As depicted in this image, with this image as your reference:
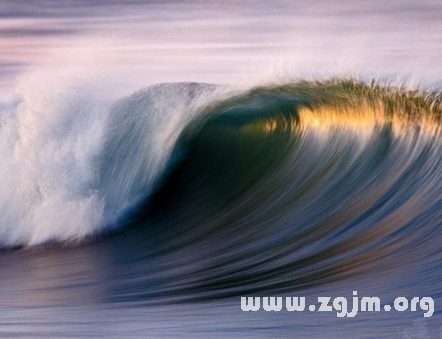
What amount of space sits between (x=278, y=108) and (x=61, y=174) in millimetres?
2167

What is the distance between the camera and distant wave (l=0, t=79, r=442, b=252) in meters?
8.66

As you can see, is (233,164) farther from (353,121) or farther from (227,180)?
(353,121)

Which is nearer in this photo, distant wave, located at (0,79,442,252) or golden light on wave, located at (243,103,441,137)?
distant wave, located at (0,79,442,252)

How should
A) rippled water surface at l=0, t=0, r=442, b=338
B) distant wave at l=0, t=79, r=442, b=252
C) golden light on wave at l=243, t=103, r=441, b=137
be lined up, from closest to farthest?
rippled water surface at l=0, t=0, r=442, b=338 → distant wave at l=0, t=79, r=442, b=252 → golden light on wave at l=243, t=103, r=441, b=137

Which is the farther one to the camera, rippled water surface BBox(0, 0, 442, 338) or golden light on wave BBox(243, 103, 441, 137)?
golden light on wave BBox(243, 103, 441, 137)

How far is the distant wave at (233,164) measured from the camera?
28.4ft

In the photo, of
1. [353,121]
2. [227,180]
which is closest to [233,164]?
[227,180]

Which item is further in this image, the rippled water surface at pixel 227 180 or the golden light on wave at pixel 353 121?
the golden light on wave at pixel 353 121

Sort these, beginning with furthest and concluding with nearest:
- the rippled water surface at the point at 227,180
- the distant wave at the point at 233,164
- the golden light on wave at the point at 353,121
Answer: the golden light on wave at the point at 353,121 → the distant wave at the point at 233,164 → the rippled water surface at the point at 227,180

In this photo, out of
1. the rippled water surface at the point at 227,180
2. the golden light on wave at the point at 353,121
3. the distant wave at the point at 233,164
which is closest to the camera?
the rippled water surface at the point at 227,180

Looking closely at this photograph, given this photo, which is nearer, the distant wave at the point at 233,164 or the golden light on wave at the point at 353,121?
the distant wave at the point at 233,164

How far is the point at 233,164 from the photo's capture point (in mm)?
10500

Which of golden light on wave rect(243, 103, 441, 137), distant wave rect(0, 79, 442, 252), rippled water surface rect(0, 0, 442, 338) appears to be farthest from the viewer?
golden light on wave rect(243, 103, 441, 137)

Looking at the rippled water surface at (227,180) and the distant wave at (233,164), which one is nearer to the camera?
the rippled water surface at (227,180)
